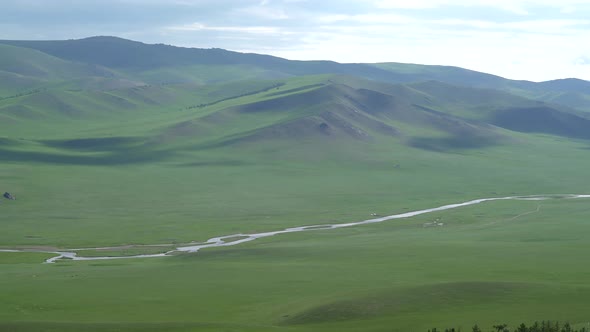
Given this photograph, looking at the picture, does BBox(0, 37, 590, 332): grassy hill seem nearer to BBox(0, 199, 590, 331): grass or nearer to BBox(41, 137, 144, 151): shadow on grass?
BBox(0, 199, 590, 331): grass

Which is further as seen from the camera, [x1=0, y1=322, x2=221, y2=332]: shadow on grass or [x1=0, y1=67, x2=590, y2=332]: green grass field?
[x1=0, y1=67, x2=590, y2=332]: green grass field

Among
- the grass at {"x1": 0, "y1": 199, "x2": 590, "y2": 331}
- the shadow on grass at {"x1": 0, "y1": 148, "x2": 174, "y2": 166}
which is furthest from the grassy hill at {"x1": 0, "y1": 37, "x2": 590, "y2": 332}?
the shadow on grass at {"x1": 0, "y1": 148, "x2": 174, "y2": 166}

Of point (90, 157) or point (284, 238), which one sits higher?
point (90, 157)

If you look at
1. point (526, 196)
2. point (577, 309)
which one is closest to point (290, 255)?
point (577, 309)

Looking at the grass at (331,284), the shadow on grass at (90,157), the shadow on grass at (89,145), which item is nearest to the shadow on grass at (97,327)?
the grass at (331,284)

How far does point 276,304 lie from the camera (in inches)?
2338

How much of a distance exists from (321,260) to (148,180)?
83.8 meters

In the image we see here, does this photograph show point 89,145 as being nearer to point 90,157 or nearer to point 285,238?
point 90,157

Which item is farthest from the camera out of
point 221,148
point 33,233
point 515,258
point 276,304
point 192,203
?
point 221,148

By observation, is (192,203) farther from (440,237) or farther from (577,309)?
(577,309)

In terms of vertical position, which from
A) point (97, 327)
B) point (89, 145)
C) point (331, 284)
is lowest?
point (331, 284)

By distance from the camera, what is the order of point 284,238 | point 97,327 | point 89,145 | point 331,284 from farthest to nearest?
point 89,145, point 284,238, point 331,284, point 97,327

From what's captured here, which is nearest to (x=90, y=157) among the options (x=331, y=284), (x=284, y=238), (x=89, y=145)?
(x=89, y=145)

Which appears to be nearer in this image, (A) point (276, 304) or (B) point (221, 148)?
(A) point (276, 304)
